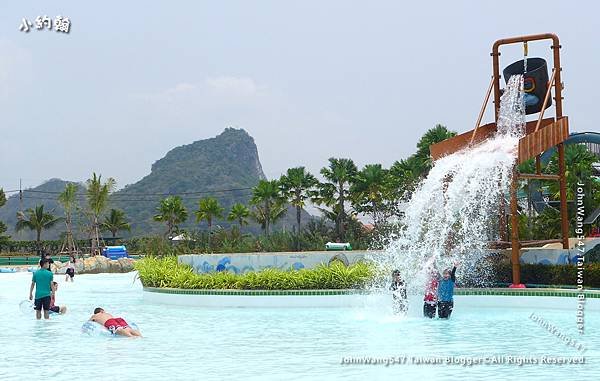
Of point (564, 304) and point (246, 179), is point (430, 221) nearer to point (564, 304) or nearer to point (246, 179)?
point (564, 304)

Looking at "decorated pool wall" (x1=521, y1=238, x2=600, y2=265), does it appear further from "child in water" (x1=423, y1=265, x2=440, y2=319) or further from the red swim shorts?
the red swim shorts

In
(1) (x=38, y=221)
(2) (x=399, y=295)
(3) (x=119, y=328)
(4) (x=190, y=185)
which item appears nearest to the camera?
(3) (x=119, y=328)

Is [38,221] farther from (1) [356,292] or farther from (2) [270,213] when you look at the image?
(1) [356,292]

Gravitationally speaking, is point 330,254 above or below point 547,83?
below

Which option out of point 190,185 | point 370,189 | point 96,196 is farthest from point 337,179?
point 190,185

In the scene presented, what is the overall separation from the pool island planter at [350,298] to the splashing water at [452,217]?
2.87ft

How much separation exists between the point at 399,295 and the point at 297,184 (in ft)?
138

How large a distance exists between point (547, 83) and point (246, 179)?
131m

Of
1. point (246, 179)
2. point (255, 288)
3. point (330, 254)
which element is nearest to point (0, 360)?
point (255, 288)

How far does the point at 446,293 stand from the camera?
16.3 meters

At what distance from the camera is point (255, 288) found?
69.5 ft

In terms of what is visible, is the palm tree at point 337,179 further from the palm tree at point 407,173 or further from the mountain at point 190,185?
the mountain at point 190,185

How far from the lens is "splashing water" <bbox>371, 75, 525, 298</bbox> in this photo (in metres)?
20.1

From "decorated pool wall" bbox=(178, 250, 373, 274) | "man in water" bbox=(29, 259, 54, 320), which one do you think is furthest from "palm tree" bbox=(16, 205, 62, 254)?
"man in water" bbox=(29, 259, 54, 320)
